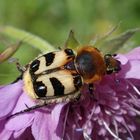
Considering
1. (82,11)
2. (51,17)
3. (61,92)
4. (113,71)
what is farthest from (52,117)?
(51,17)

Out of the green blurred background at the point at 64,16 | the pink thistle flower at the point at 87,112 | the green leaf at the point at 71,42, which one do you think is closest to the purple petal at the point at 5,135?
the pink thistle flower at the point at 87,112

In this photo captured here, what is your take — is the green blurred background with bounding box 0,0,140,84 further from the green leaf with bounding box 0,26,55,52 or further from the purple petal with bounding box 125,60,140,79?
→ the purple petal with bounding box 125,60,140,79

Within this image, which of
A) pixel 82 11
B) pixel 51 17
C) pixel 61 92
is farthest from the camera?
pixel 51 17

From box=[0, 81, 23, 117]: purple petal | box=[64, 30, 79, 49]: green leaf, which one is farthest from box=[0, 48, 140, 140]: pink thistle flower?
box=[64, 30, 79, 49]: green leaf

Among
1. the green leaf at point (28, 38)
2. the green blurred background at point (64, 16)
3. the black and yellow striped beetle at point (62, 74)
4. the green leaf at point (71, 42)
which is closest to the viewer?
the black and yellow striped beetle at point (62, 74)

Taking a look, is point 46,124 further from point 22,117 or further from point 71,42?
point 71,42

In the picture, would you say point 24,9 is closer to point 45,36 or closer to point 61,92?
point 45,36

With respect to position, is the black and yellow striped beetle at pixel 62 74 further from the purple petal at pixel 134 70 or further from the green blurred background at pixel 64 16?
the green blurred background at pixel 64 16

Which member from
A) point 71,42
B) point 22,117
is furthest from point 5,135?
point 71,42
